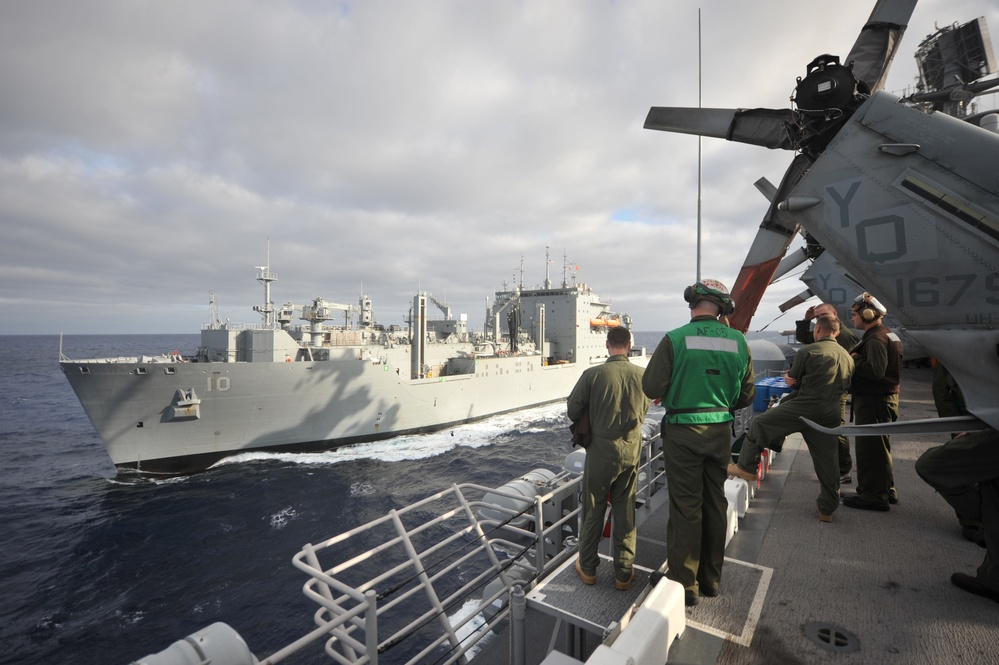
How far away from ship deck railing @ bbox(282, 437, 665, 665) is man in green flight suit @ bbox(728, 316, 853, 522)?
1225 mm

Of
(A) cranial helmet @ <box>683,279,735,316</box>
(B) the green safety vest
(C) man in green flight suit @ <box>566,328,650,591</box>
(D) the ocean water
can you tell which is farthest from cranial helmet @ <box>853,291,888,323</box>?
(D) the ocean water

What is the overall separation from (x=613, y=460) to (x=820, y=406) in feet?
7.07

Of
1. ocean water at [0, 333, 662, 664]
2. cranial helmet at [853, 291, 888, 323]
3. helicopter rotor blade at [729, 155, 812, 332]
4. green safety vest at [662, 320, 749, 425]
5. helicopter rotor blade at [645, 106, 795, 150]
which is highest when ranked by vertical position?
helicopter rotor blade at [645, 106, 795, 150]

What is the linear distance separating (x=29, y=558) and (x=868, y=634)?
16.5m

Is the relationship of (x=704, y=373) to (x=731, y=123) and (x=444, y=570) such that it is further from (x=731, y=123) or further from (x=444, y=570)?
(x=731, y=123)

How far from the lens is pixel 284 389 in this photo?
16969 millimetres

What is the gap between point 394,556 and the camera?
10422mm

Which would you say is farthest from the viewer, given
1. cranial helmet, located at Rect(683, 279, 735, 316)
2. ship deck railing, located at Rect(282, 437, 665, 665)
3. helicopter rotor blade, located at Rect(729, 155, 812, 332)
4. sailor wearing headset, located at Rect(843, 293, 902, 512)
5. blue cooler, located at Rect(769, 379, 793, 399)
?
blue cooler, located at Rect(769, 379, 793, 399)

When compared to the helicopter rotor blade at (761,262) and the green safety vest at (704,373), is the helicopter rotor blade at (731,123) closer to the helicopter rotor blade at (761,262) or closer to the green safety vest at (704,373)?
the helicopter rotor blade at (761,262)

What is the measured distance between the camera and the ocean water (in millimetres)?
7863

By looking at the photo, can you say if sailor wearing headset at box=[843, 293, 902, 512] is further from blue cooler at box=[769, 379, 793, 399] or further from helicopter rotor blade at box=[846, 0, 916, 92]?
blue cooler at box=[769, 379, 793, 399]

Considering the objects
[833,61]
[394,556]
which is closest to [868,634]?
[833,61]

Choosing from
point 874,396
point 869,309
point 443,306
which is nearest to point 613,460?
point 874,396

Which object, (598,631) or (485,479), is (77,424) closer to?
(485,479)
